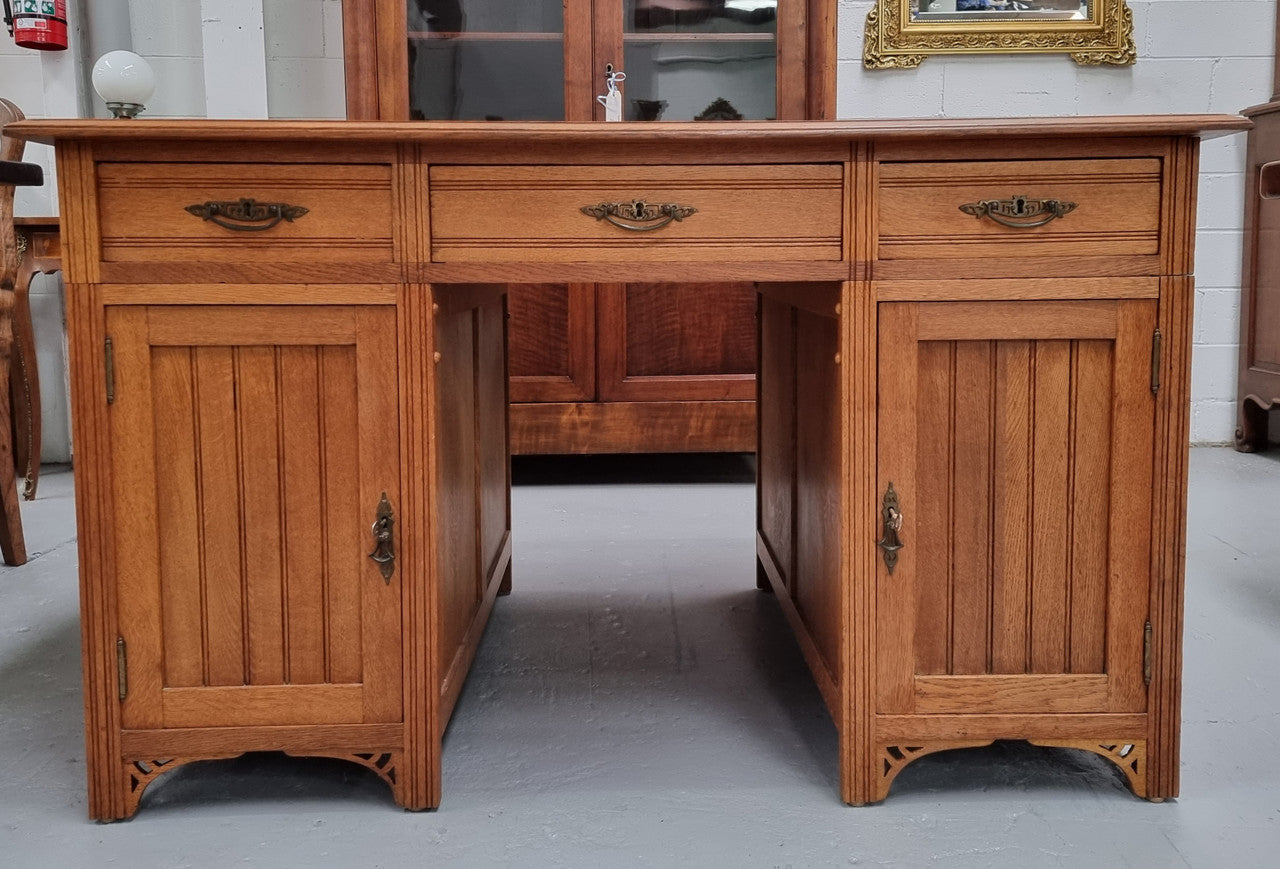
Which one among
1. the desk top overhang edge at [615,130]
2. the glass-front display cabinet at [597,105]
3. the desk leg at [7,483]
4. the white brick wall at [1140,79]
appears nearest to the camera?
the desk top overhang edge at [615,130]

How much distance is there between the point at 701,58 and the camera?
3.79m

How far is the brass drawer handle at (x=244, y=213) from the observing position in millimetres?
1421

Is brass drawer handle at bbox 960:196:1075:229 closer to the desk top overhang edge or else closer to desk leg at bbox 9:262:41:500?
the desk top overhang edge

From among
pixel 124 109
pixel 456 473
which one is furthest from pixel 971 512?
pixel 124 109

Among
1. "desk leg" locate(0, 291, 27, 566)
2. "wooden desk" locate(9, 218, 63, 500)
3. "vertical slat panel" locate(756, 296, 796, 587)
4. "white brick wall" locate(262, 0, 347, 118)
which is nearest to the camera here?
"vertical slat panel" locate(756, 296, 796, 587)

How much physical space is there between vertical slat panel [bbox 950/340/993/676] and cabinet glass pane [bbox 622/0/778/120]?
2.50m

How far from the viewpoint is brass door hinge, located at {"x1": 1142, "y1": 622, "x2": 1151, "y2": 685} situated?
1519mm

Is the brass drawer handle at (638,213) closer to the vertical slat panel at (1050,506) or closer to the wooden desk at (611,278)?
the wooden desk at (611,278)

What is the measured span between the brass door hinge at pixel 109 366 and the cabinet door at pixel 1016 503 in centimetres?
103

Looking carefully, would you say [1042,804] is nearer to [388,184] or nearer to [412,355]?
[412,355]

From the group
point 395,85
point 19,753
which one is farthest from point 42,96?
point 19,753

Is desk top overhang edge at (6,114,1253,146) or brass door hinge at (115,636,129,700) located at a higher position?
desk top overhang edge at (6,114,1253,146)

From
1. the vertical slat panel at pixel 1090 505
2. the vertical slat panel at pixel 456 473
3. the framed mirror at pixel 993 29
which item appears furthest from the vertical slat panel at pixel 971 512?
the framed mirror at pixel 993 29

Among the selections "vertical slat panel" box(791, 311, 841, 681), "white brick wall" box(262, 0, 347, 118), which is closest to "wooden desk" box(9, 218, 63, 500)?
"white brick wall" box(262, 0, 347, 118)
